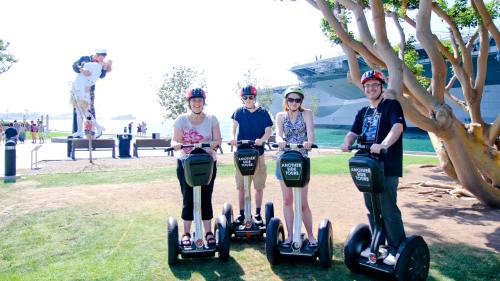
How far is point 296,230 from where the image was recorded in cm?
459

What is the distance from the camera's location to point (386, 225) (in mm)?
4133

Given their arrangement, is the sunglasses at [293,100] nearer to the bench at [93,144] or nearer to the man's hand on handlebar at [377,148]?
the man's hand on handlebar at [377,148]

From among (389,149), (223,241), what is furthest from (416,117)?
(223,241)

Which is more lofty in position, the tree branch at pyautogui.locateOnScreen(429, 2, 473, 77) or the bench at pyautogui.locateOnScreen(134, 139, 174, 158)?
the tree branch at pyautogui.locateOnScreen(429, 2, 473, 77)

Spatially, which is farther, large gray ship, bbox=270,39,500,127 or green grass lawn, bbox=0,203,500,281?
large gray ship, bbox=270,39,500,127

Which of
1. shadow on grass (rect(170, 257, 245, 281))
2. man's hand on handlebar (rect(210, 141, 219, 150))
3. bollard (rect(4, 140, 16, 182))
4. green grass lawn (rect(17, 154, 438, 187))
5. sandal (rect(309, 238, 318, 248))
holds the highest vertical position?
man's hand on handlebar (rect(210, 141, 219, 150))

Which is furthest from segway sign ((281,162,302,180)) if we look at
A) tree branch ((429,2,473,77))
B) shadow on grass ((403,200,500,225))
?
tree branch ((429,2,473,77))

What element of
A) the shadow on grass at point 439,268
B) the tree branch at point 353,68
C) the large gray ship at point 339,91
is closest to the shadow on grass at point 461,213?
the shadow on grass at point 439,268

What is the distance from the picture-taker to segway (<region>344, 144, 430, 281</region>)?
151 inches

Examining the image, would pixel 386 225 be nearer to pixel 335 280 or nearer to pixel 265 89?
pixel 335 280

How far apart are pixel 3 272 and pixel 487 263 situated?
5.39 metres

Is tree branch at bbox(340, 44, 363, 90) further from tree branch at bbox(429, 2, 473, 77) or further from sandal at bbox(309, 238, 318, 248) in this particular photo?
sandal at bbox(309, 238, 318, 248)

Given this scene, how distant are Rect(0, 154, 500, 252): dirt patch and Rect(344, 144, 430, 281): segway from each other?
1.57 meters

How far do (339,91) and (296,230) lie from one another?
65.7 m
